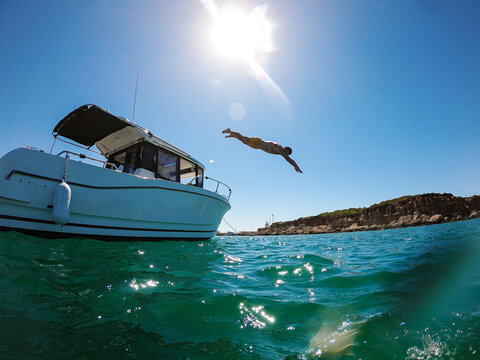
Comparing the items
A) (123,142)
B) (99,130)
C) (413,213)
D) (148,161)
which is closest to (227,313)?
(148,161)

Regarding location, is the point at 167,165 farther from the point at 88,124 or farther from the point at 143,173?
the point at 88,124

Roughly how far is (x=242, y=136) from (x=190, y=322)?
501 centimetres

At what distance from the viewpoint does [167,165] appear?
23.4ft

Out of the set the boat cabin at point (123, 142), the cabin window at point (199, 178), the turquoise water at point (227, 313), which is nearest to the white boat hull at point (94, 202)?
the boat cabin at point (123, 142)

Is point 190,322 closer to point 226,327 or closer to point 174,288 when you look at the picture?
point 226,327

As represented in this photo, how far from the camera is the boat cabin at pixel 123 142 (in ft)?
18.5

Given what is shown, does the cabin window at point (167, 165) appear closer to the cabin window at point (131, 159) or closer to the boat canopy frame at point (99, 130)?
the boat canopy frame at point (99, 130)

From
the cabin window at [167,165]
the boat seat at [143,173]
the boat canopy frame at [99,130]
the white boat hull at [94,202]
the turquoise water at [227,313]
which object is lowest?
the turquoise water at [227,313]

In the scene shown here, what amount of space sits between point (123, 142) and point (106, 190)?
2630 mm

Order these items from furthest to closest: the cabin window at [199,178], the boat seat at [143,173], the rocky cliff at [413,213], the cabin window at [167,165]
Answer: the rocky cliff at [413,213] → the cabin window at [199,178] → the cabin window at [167,165] → the boat seat at [143,173]

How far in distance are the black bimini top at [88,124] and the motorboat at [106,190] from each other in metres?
0.02

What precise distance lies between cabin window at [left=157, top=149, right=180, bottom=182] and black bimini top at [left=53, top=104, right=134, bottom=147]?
1334mm

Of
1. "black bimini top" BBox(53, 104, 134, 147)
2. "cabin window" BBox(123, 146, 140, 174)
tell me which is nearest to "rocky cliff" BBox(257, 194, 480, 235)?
"cabin window" BBox(123, 146, 140, 174)

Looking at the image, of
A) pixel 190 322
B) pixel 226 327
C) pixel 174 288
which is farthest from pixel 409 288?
pixel 174 288
